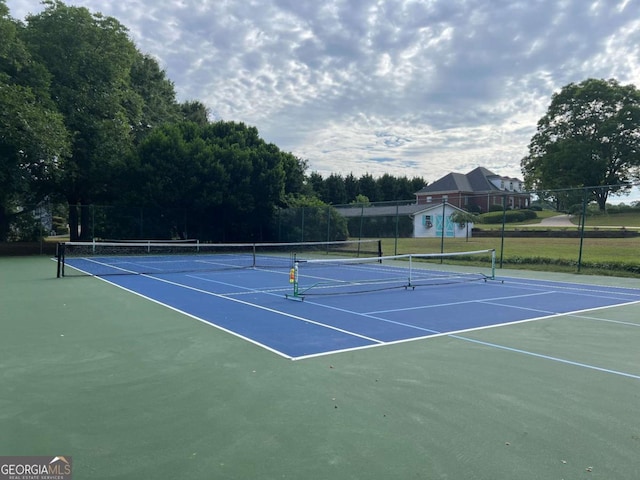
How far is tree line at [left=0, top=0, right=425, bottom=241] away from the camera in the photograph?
76.5 feet

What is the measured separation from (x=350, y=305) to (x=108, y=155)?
73.4 ft

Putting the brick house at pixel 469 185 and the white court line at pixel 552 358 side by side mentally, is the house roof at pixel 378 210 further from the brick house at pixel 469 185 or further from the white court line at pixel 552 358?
the brick house at pixel 469 185

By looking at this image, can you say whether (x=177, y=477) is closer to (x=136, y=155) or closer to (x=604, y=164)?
(x=136, y=155)

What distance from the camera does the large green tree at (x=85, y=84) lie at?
84.2 feet

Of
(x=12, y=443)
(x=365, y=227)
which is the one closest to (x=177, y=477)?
(x=12, y=443)

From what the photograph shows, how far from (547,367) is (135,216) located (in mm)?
25297

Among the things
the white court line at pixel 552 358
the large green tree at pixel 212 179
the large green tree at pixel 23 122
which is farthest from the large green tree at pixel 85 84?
the white court line at pixel 552 358

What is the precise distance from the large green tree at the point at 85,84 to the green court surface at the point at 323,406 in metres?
22.0

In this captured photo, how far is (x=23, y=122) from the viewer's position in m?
21.6

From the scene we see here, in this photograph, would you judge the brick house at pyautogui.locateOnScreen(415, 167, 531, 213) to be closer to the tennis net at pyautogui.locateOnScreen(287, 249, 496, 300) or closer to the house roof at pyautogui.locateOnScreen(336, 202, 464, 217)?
the house roof at pyautogui.locateOnScreen(336, 202, 464, 217)

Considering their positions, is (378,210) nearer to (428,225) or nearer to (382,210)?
(382,210)

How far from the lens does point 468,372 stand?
5.00 m

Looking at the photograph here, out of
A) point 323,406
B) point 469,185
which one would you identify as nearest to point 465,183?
point 469,185

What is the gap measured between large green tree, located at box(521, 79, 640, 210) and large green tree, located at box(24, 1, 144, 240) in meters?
37.5
